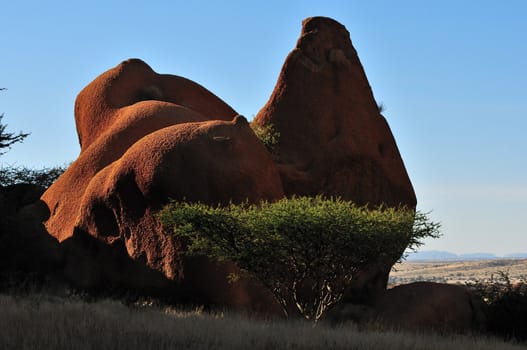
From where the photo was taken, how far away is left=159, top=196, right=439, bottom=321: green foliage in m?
21.9

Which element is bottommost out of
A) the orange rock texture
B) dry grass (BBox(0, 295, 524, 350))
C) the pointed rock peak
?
dry grass (BBox(0, 295, 524, 350))

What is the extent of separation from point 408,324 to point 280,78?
427 inches

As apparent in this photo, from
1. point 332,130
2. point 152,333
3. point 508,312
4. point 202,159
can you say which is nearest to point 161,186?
point 202,159

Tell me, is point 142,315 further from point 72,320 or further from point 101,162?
point 101,162

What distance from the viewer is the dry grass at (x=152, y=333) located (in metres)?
14.6

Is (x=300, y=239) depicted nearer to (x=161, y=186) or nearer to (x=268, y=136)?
(x=161, y=186)

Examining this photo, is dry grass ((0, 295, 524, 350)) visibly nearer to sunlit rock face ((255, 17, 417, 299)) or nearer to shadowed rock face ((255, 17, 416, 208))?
sunlit rock face ((255, 17, 417, 299))

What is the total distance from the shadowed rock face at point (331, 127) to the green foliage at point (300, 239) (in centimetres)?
689

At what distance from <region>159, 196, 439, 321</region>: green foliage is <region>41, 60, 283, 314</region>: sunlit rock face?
1606 mm

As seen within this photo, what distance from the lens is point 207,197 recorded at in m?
25.4

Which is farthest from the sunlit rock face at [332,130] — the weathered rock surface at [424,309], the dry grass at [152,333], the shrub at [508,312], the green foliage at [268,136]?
the dry grass at [152,333]

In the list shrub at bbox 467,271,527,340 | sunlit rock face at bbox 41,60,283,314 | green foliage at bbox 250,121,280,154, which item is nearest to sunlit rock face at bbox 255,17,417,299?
green foliage at bbox 250,121,280,154

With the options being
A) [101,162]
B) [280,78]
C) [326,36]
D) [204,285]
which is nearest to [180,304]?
[204,285]

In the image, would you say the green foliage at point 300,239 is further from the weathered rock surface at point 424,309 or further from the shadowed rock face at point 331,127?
the shadowed rock face at point 331,127
